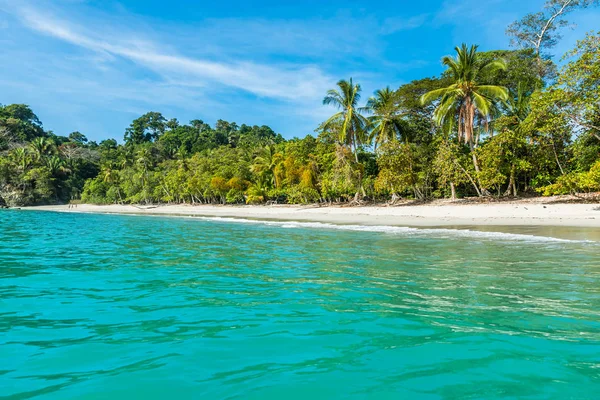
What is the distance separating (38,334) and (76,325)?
37 cm

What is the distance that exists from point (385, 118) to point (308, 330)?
28.8 m

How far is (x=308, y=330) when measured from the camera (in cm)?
390

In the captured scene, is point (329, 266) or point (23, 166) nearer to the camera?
point (329, 266)

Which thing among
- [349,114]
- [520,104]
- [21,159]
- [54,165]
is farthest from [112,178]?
[520,104]

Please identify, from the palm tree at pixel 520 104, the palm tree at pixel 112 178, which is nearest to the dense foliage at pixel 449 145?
the palm tree at pixel 520 104

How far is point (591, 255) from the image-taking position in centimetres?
805

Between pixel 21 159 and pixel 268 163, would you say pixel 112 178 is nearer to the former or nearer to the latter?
pixel 21 159

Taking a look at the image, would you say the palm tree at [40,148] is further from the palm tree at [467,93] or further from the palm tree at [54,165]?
the palm tree at [467,93]

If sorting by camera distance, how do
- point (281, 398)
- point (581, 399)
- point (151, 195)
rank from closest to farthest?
point (581, 399) → point (281, 398) → point (151, 195)

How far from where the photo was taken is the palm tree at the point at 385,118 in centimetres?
3077

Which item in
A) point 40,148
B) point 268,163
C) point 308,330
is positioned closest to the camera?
point 308,330

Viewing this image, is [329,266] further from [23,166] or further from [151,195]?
[23,166]

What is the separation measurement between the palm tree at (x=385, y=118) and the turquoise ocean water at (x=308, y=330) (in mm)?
23745

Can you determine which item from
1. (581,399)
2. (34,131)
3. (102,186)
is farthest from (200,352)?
(34,131)
